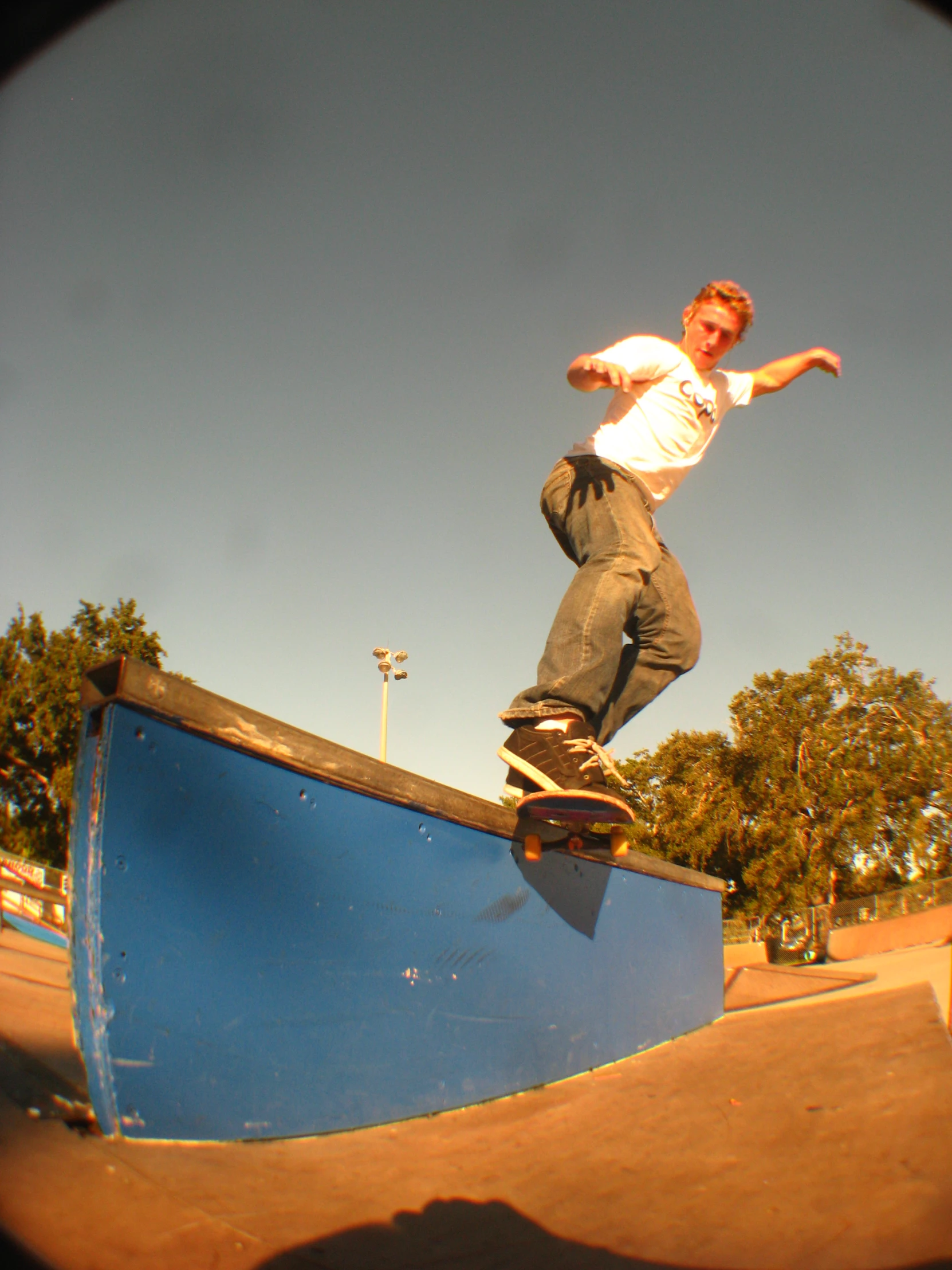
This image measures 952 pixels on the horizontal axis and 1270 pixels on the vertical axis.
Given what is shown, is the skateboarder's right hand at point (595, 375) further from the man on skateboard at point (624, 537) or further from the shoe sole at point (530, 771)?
the shoe sole at point (530, 771)

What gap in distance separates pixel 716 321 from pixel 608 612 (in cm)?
142

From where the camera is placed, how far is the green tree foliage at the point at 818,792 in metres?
24.9

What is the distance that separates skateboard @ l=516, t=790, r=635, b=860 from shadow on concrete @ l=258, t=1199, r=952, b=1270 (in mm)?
999

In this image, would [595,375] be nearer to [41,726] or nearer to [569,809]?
[569,809]

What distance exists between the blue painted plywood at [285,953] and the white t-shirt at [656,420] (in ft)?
4.93

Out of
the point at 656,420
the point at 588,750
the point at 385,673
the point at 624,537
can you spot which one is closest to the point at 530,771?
the point at 588,750

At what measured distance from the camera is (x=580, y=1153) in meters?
1.46

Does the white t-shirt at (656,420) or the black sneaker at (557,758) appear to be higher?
the white t-shirt at (656,420)

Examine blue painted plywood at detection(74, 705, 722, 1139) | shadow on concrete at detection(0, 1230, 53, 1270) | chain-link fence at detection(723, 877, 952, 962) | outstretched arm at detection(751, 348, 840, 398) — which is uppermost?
outstretched arm at detection(751, 348, 840, 398)

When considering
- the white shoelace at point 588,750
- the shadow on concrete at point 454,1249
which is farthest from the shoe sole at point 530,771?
the shadow on concrete at point 454,1249

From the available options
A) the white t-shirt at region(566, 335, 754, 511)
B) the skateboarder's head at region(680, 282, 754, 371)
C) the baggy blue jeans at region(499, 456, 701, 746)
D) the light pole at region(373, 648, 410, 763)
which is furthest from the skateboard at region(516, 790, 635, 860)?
the light pole at region(373, 648, 410, 763)

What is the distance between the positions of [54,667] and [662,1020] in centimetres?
244

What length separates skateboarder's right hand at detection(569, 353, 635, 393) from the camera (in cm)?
241

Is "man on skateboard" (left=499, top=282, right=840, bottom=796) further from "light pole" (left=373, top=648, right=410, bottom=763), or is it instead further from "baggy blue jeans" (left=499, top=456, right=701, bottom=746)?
"light pole" (left=373, top=648, right=410, bottom=763)
